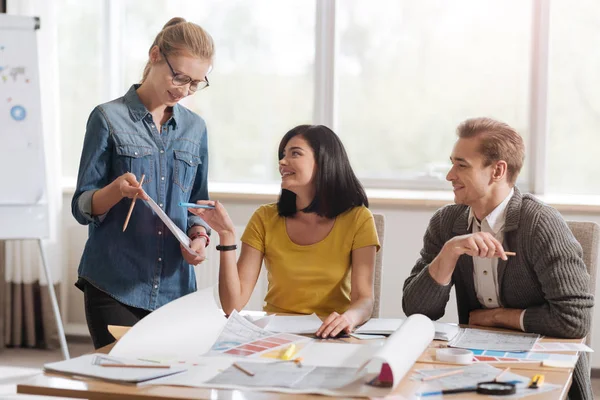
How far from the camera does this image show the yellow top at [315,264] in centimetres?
230

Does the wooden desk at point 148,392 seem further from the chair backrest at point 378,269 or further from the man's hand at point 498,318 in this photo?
the chair backrest at point 378,269

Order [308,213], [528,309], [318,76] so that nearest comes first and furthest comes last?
1. [528,309]
2. [308,213]
3. [318,76]

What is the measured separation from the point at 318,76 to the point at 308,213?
1.95 metres

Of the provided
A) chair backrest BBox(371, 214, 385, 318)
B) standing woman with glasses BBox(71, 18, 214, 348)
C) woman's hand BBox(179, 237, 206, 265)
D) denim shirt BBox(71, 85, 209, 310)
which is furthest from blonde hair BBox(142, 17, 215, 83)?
chair backrest BBox(371, 214, 385, 318)

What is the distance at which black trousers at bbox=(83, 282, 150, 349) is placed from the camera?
2.12 m

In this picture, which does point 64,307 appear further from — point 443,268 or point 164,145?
point 443,268

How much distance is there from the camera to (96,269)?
2152 millimetres

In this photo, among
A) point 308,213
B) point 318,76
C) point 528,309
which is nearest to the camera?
point 528,309

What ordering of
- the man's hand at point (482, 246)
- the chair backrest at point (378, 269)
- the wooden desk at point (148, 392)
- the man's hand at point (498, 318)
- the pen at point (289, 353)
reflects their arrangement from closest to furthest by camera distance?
the wooden desk at point (148, 392) → the pen at point (289, 353) → the man's hand at point (482, 246) → the man's hand at point (498, 318) → the chair backrest at point (378, 269)

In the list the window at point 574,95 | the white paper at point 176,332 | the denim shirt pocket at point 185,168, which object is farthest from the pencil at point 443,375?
the window at point 574,95

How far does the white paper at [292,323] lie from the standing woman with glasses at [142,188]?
0.26 meters

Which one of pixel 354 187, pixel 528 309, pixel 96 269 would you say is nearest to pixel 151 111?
pixel 96 269

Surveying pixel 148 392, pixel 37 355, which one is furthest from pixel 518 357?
pixel 37 355

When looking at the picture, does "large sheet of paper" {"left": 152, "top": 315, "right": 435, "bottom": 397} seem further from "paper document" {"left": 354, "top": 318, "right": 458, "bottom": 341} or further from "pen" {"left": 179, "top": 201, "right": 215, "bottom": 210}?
"pen" {"left": 179, "top": 201, "right": 215, "bottom": 210}
